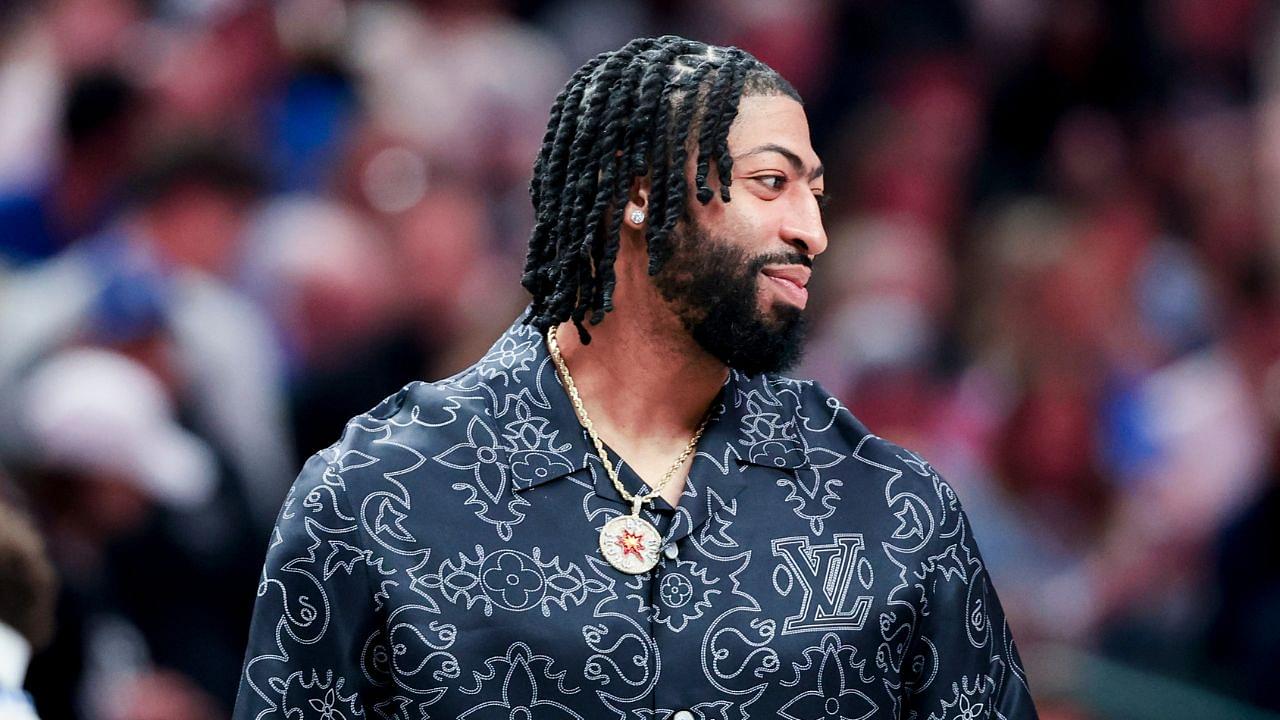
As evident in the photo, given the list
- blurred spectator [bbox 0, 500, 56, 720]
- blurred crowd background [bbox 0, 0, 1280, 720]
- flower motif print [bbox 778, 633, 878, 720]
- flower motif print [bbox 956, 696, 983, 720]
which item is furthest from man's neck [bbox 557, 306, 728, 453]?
blurred crowd background [bbox 0, 0, 1280, 720]

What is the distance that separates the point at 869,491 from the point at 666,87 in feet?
1.62

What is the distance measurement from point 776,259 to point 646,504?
30 centimetres

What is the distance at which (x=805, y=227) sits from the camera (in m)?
1.97

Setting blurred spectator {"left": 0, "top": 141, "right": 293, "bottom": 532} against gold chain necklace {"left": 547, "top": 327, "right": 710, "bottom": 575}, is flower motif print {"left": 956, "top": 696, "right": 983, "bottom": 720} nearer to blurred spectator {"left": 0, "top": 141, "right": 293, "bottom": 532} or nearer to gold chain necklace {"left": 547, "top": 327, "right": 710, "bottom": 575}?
gold chain necklace {"left": 547, "top": 327, "right": 710, "bottom": 575}

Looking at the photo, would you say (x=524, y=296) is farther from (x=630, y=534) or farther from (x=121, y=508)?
(x=630, y=534)

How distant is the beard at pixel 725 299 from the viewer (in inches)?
77.5

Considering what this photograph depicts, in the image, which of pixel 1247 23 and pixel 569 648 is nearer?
pixel 569 648

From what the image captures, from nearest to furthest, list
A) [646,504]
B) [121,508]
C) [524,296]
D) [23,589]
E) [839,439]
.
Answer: [646,504] → [839,439] → [23,589] → [121,508] → [524,296]

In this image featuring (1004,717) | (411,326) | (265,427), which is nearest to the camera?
(1004,717)

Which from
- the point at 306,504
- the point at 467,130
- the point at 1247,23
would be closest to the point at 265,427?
the point at 467,130

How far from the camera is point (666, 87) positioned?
2.00m

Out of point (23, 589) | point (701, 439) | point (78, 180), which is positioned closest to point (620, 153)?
point (701, 439)

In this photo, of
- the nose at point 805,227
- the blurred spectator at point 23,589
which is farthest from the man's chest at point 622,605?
the blurred spectator at point 23,589

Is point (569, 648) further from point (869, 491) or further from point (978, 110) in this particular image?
point (978, 110)
